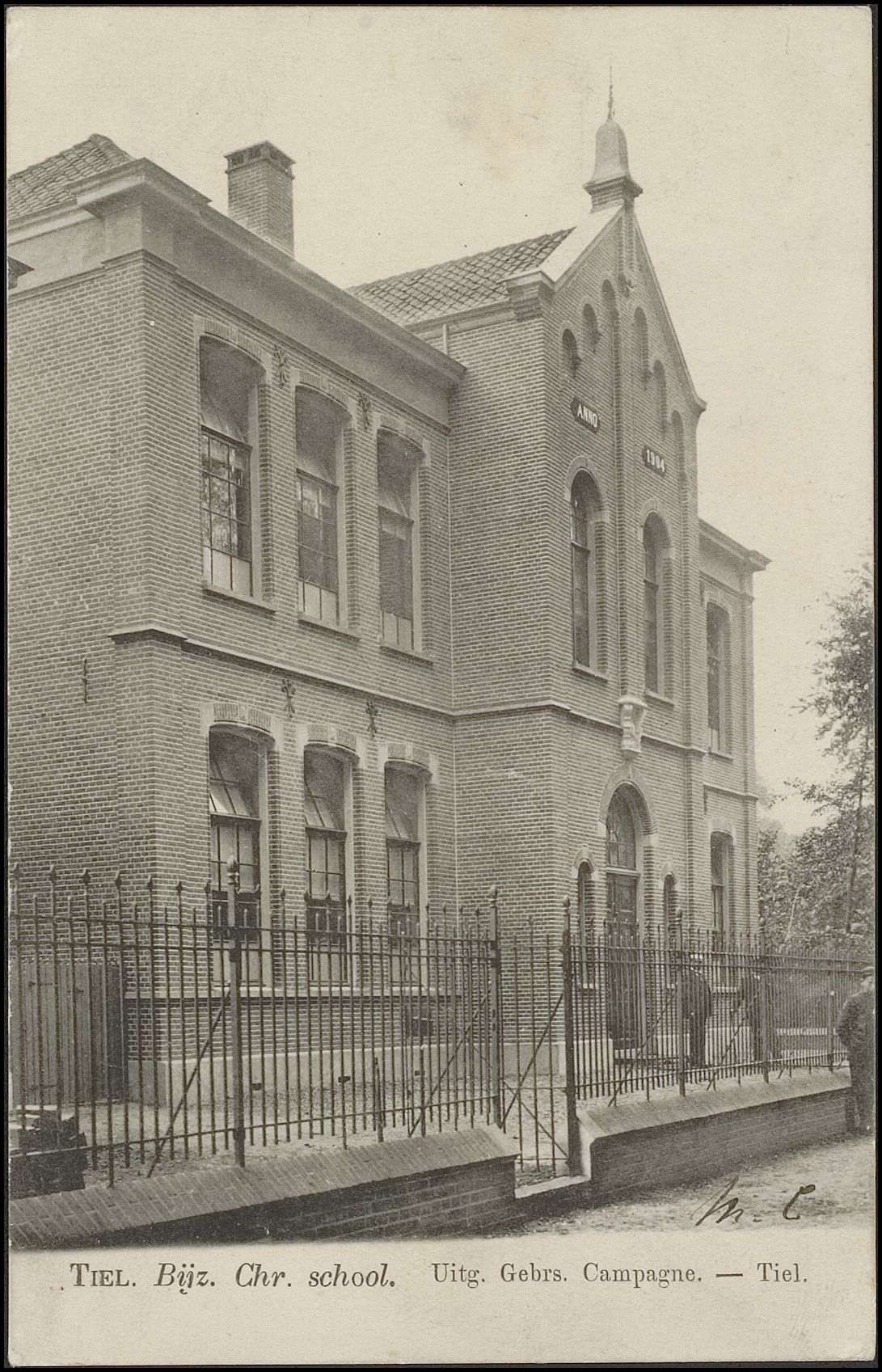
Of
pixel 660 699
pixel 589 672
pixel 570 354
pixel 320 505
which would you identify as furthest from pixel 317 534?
pixel 660 699

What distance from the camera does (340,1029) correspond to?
12.9 m

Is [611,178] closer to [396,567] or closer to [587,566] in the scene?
[587,566]

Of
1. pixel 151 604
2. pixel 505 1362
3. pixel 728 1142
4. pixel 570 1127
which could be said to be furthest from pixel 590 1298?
pixel 151 604

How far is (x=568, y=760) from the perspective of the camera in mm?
21062

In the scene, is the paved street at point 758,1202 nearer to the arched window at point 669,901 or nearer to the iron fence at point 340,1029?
the iron fence at point 340,1029

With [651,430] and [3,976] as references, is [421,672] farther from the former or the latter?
[3,976]

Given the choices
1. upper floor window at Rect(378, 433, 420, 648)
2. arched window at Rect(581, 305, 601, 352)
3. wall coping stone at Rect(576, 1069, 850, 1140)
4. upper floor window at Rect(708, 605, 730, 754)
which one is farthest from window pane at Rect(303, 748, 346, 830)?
upper floor window at Rect(708, 605, 730, 754)

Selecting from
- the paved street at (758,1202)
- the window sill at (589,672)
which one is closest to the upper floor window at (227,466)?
the window sill at (589,672)

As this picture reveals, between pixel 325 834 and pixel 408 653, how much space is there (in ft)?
9.75

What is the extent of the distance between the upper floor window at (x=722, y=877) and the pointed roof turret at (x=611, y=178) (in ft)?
37.1

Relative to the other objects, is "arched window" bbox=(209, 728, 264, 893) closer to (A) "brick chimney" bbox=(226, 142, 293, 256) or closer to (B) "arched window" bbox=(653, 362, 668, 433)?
(A) "brick chimney" bbox=(226, 142, 293, 256)

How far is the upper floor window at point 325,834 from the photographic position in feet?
59.0

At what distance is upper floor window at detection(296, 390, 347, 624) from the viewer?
18531mm
